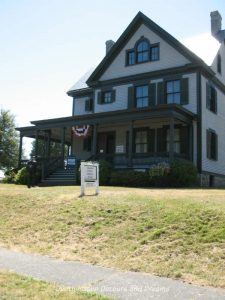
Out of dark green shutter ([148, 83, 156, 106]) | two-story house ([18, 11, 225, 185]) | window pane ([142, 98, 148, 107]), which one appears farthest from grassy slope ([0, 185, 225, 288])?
window pane ([142, 98, 148, 107])

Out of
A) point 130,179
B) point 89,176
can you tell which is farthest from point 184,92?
point 89,176

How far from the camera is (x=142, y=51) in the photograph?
27.8m

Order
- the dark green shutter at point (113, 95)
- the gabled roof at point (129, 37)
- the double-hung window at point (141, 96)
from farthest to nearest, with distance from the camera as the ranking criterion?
the dark green shutter at point (113, 95) → the double-hung window at point (141, 96) → the gabled roof at point (129, 37)

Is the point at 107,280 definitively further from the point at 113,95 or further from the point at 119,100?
the point at 113,95

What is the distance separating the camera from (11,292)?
6172 millimetres

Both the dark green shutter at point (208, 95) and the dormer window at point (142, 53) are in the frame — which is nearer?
the dark green shutter at point (208, 95)

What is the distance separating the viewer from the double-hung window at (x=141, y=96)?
2698 cm

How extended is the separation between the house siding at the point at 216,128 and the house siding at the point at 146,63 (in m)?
2.26

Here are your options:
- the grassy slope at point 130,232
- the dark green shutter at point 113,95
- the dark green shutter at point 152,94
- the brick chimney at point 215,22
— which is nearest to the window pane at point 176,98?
the dark green shutter at point 152,94

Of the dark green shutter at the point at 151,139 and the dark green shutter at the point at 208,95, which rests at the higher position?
the dark green shutter at the point at 208,95

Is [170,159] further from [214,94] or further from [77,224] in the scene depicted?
[77,224]

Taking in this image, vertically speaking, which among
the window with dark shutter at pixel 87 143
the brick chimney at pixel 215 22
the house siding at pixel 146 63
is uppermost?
the brick chimney at pixel 215 22

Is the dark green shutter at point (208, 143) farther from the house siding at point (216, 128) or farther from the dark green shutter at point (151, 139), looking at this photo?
the dark green shutter at point (151, 139)

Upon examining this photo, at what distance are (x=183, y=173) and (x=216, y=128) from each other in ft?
24.5
